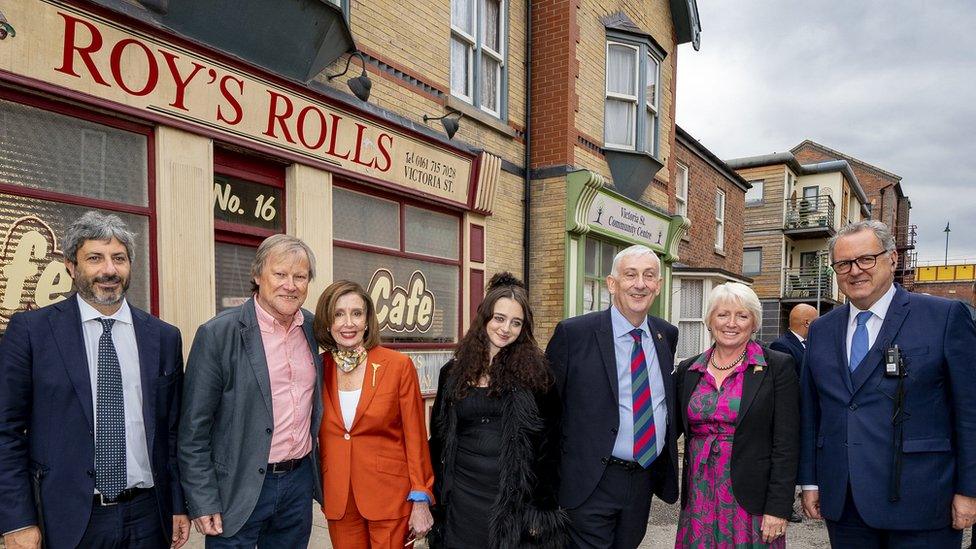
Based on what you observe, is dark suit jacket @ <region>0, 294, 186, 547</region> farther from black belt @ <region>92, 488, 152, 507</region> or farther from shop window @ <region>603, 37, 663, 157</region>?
shop window @ <region>603, 37, 663, 157</region>

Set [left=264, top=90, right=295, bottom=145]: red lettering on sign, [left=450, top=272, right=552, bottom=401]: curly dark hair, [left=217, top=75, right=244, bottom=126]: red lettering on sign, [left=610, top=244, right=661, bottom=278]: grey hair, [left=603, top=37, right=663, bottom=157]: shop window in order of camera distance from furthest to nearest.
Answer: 1. [left=603, top=37, right=663, bottom=157]: shop window
2. [left=264, top=90, right=295, bottom=145]: red lettering on sign
3. [left=217, top=75, right=244, bottom=126]: red lettering on sign
4. [left=610, top=244, right=661, bottom=278]: grey hair
5. [left=450, top=272, right=552, bottom=401]: curly dark hair

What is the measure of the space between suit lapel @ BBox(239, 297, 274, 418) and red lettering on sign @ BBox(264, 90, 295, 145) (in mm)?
2795

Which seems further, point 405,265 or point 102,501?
point 405,265

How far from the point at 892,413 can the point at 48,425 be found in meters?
3.49

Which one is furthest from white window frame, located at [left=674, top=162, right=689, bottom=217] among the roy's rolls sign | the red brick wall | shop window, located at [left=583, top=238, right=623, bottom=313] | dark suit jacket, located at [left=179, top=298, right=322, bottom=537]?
dark suit jacket, located at [left=179, top=298, right=322, bottom=537]

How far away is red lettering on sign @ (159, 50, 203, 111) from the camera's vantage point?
4.09 metres

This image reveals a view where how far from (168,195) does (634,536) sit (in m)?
3.91

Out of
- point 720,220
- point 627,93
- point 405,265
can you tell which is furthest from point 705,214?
point 405,265

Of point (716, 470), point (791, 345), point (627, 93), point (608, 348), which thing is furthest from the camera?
point (627, 93)

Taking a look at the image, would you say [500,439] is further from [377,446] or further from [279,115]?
[279,115]

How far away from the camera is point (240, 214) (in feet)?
16.1

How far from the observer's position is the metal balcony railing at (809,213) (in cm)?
2561


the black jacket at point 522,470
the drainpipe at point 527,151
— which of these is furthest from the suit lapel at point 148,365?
the drainpipe at point 527,151

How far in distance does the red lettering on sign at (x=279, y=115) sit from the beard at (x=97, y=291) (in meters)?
2.89
